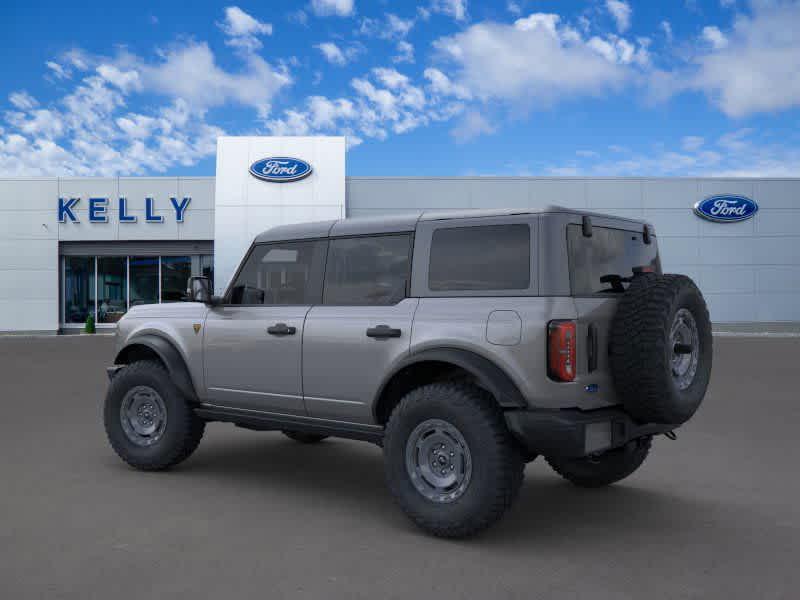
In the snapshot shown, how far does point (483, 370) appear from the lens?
4.45m

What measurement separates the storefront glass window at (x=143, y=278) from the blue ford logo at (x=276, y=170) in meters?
6.49

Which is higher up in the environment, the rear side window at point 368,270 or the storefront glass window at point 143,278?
the storefront glass window at point 143,278

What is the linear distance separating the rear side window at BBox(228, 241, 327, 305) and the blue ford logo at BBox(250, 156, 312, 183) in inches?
963

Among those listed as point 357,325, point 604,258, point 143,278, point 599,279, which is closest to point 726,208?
point 143,278

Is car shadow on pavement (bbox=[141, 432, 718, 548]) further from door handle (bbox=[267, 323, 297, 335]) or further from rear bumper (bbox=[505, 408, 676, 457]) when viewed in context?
door handle (bbox=[267, 323, 297, 335])

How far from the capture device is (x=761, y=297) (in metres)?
31.5

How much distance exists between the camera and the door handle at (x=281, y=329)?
215 inches

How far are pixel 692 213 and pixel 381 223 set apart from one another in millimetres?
29069

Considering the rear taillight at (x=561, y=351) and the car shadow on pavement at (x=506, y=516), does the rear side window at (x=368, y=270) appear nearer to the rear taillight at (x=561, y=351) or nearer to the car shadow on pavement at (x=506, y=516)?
the rear taillight at (x=561, y=351)

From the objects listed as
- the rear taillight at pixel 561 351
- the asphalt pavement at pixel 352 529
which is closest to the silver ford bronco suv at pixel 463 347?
the rear taillight at pixel 561 351

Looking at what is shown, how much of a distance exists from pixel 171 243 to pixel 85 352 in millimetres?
12265

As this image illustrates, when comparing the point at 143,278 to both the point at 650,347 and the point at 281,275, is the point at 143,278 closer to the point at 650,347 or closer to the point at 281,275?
the point at 281,275

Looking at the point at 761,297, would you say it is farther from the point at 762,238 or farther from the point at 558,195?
the point at 558,195

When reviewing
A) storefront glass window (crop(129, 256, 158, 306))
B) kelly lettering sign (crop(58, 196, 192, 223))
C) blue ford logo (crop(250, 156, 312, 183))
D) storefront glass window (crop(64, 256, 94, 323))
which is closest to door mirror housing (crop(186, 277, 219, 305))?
blue ford logo (crop(250, 156, 312, 183))
